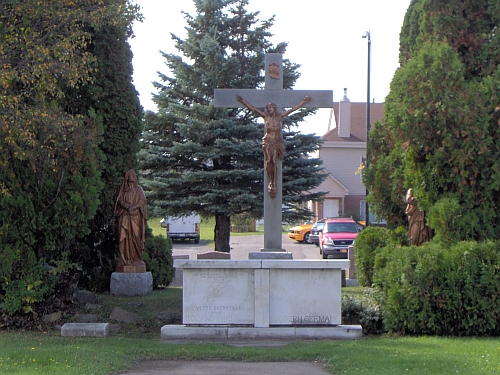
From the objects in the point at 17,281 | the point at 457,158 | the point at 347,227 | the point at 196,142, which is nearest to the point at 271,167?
the point at 457,158

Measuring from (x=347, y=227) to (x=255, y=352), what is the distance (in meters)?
20.8

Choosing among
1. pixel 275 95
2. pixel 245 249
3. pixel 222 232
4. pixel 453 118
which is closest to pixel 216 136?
pixel 222 232

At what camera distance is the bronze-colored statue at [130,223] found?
13.0 meters

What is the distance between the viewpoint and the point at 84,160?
35.1 ft

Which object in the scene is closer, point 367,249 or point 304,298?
point 304,298

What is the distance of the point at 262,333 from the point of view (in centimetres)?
956

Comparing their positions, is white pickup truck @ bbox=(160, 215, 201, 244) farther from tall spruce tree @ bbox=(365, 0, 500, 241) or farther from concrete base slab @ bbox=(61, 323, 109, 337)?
concrete base slab @ bbox=(61, 323, 109, 337)

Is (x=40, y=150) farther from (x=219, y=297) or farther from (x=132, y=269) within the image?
(x=132, y=269)

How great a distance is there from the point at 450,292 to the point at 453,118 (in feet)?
8.86

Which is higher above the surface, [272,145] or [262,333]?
[272,145]

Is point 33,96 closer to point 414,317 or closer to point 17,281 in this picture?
point 17,281

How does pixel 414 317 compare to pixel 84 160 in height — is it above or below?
below

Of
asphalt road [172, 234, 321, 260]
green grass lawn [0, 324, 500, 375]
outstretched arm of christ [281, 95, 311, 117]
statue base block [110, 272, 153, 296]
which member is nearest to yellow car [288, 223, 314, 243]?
asphalt road [172, 234, 321, 260]

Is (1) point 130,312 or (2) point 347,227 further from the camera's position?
(2) point 347,227
